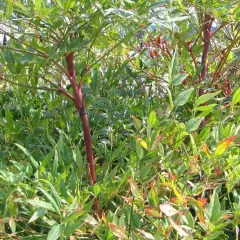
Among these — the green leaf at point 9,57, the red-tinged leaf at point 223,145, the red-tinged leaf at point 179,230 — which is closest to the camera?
the red-tinged leaf at point 179,230

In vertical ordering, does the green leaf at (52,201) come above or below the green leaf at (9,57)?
below

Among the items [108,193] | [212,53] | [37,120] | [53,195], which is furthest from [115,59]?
[53,195]

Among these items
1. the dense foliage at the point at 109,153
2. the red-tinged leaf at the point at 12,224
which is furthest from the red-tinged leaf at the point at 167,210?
the red-tinged leaf at the point at 12,224

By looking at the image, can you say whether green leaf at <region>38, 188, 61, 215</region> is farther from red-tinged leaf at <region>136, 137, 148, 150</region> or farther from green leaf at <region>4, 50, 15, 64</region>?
green leaf at <region>4, 50, 15, 64</region>

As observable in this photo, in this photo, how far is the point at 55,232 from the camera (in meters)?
0.75

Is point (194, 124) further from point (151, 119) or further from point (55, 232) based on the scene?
point (55, 232)

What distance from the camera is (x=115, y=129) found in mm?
1234

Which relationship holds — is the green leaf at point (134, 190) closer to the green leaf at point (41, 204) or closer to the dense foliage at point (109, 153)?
the dense foliage at point (109, 153)

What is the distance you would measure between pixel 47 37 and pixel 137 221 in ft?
1.25

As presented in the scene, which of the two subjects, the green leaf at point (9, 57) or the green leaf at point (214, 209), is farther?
the green leaf at point (9, 57)

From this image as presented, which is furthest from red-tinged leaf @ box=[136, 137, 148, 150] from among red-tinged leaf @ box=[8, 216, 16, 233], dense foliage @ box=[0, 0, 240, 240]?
red-tinged leaf @ box=[8, 216, 16, 233]

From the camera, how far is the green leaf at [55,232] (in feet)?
2.41

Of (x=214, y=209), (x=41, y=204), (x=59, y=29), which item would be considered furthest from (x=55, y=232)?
(x=59, y=29)

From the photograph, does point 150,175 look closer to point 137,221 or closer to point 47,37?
point 137,221
